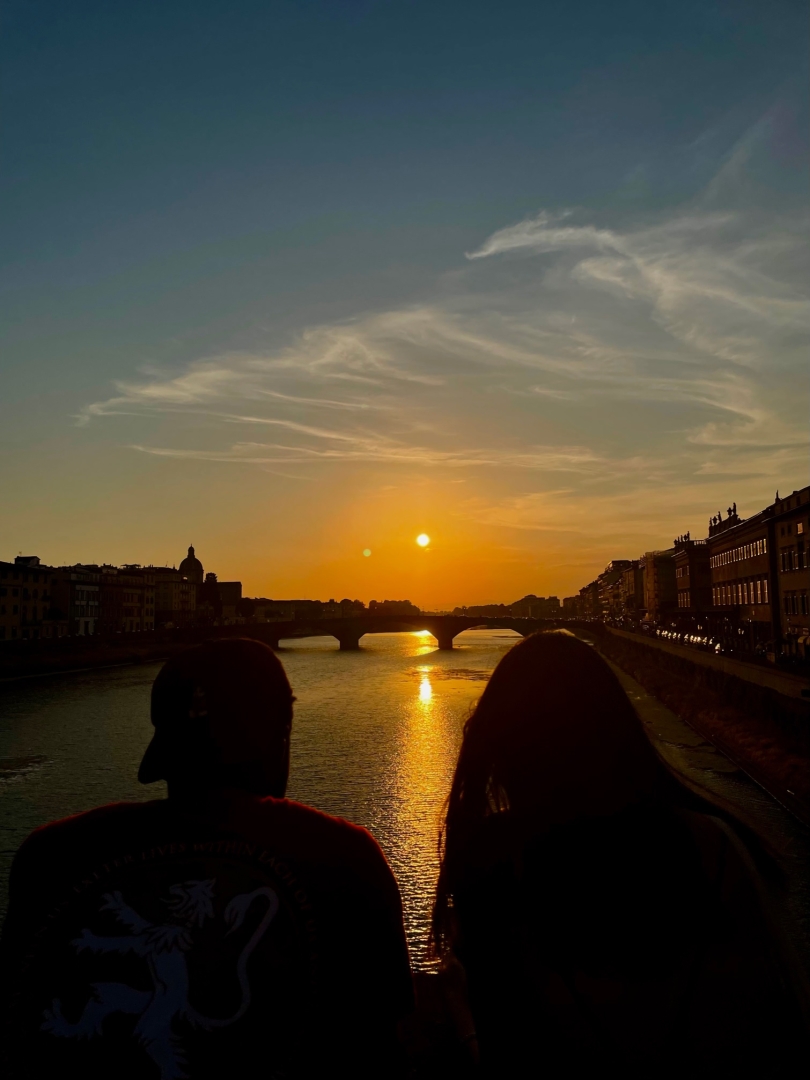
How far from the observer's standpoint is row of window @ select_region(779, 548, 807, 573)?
43250 millimetres

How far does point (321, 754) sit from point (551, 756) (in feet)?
91.1

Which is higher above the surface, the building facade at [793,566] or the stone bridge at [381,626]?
the building facade at [793,566]

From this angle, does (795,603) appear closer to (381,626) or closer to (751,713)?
(751,713)

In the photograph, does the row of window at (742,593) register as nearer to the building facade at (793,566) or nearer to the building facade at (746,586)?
the building facade at (746,586)

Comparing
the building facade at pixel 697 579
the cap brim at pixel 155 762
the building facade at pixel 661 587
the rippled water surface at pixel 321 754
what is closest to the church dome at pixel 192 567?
the building facade at pixel 661 587

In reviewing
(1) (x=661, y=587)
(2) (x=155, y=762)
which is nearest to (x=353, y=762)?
(2) (x=155, y=762)

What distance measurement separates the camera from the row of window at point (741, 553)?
172 feet

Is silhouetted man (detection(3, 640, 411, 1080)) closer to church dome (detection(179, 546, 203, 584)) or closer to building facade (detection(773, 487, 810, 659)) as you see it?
building facade (detection(773, 487, 810, 659))

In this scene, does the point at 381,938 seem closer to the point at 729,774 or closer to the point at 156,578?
the point at 729,774

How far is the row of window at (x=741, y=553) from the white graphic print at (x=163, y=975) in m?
53.0

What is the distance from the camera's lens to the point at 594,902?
183 cm

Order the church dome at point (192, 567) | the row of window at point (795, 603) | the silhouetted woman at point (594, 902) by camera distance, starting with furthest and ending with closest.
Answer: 1. the church dome at point (192, 567)
2. the row of window at point (795, 603)
3. the silhouetted woman at point (594, 902)

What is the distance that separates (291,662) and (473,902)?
73944 millimetres

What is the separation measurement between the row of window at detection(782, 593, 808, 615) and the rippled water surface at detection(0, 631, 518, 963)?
1645 centimetres
